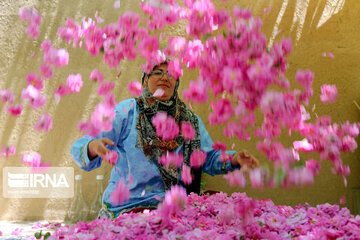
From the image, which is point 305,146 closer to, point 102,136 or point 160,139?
point 160,139

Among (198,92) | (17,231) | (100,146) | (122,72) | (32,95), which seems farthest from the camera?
(122,72)

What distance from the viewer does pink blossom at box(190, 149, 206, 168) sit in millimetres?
1673

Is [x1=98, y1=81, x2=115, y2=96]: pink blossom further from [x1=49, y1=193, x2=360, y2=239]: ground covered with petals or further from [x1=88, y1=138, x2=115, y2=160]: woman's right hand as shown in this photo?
[x1=49, y1=193, x2=360, y2=239]: ground covered with petals

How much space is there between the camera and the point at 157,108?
68.3 inches

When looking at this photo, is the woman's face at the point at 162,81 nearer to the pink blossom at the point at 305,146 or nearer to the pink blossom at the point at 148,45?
the pink blossom at the point at 148,45

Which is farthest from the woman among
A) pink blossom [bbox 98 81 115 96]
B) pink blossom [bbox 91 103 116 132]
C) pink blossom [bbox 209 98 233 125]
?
pink blossom [bbox 209 98 233 125]

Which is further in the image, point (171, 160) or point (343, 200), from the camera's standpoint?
point (343, 200)

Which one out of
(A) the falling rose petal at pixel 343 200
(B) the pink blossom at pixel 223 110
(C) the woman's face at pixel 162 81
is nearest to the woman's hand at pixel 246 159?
(B) the pink blossom at pixel 223 110

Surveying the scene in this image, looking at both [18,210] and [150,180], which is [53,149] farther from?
[150,180]

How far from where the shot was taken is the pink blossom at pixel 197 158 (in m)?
1.67

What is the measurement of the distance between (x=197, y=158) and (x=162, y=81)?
1.33 ft

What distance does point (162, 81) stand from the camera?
66.0 inches

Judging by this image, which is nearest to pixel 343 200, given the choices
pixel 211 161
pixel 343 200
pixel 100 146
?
pixel 343 200

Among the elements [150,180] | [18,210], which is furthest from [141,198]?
[18,210]
